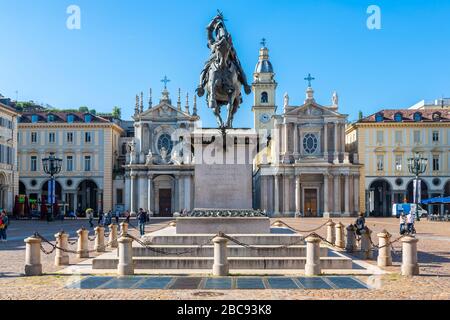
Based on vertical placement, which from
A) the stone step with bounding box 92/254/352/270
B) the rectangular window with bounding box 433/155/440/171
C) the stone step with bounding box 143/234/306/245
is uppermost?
the rectangular window with bounding box 433/155/440/171

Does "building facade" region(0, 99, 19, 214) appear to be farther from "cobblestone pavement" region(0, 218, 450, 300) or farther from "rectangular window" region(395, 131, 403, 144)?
"cobblestone pavement" region(0, 218, 450, 300)

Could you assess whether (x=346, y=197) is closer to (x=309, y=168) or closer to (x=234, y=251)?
(x=309, y=168)

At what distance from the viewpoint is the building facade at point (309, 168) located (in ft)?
251

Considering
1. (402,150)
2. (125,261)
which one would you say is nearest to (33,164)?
(402,150)

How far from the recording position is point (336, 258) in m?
17.7

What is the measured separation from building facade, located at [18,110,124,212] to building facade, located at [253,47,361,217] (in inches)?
805

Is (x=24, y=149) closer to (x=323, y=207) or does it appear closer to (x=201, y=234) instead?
(x=323, y=207)

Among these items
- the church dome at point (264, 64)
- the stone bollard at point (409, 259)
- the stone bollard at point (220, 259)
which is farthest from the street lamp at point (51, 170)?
the church dome at point (264, 64)

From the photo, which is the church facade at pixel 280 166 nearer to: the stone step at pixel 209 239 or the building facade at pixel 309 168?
the building facade at pixel 309 168

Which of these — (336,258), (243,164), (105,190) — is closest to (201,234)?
(243,164)

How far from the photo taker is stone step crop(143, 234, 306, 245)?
727 inches

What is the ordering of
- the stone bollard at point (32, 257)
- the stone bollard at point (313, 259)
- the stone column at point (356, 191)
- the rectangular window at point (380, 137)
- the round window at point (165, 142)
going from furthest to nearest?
the round window at point (165, 142) < the rectangular window at point (380, 137) < the stone column at point (356, 191) < the stone bollard at point (32, 257) < the stone bollard at point (313, 259)

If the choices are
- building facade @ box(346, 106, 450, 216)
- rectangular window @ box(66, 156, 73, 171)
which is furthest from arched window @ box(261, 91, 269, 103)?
rectangular window @ box(66, 156, 73, 171)

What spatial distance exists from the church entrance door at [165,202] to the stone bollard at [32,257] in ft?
208
